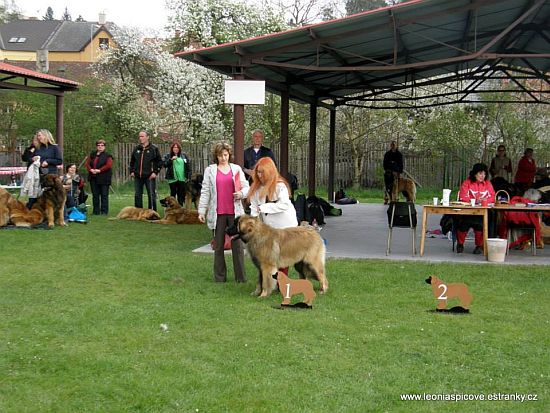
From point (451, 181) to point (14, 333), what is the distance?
68.0 feet

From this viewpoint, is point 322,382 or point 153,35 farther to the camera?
point 153,35

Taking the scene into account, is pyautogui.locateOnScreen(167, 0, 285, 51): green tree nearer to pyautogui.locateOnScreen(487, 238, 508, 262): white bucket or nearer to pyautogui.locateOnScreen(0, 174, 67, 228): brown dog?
pyautogui.locateOnScreen(0, 174, 67, 228): brown dog

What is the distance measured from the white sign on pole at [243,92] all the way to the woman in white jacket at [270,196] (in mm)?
2957

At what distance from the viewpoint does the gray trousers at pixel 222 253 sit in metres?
8.01

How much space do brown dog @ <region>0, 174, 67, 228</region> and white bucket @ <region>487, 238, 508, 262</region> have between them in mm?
7915

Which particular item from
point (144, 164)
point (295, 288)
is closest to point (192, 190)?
point (144, 164)

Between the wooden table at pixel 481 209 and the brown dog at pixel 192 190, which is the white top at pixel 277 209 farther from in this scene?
the brown dog at pixel 192 190

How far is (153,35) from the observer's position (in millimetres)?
32094

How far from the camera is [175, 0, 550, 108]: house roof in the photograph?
9.73 metres

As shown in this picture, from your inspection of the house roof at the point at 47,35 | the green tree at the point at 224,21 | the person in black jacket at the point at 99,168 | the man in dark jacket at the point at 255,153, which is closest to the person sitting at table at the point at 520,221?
the man in dark jacket at the point at 255,153

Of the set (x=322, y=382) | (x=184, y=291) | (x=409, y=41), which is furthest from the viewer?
(x=409, y=41)

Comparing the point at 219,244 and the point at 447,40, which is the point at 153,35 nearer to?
the point at 447,40

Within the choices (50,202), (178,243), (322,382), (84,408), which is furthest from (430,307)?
(50,202)

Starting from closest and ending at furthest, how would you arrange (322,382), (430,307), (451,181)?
(322,382) → (430,307) → (451,181)
